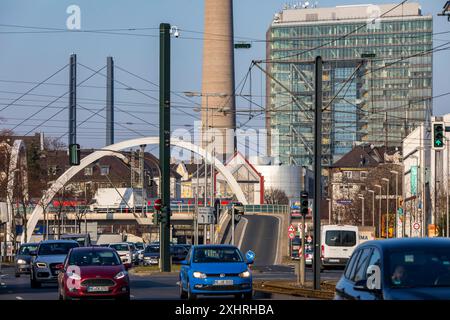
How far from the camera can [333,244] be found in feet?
184

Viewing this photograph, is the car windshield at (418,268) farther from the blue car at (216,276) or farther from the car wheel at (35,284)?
the car wheel at (35,284)

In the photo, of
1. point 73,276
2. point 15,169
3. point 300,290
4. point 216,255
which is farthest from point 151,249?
point 73,276

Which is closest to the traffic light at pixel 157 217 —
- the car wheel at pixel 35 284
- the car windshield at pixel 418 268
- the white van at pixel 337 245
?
the white van at pixel 337 245

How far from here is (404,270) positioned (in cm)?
1249

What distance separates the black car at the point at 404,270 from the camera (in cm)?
1207

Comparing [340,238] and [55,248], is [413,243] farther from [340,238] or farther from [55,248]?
[340,238]

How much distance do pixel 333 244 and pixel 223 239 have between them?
52.6 m

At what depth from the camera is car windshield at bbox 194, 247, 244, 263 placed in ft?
95.3

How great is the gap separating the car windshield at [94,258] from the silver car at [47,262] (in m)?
9.14

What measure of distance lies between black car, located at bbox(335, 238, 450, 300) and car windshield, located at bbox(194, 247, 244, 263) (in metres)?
15.9

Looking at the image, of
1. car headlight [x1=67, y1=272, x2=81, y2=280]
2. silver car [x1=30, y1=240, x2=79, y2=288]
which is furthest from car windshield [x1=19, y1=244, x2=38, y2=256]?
car headlight [x1=67, y1=272, x2=81, y2=280]

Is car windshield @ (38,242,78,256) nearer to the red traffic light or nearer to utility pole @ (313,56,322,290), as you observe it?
utility pole @ (313,56,322,290)
